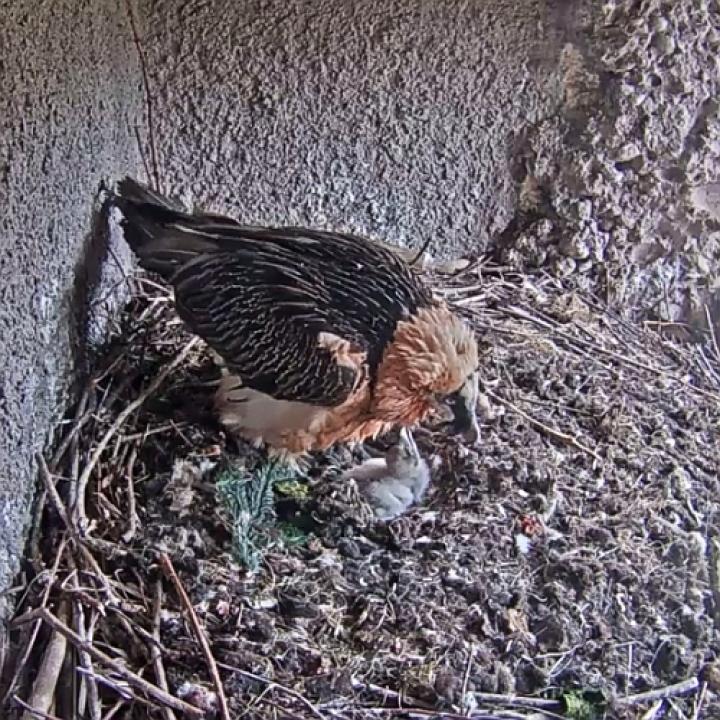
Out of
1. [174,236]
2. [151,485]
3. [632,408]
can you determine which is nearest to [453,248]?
[632,408]

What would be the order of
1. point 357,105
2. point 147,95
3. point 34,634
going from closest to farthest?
1. point 34,634
2. point 147,95
3. point 357,105

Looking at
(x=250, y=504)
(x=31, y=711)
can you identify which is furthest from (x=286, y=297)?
(x=31, y=711)

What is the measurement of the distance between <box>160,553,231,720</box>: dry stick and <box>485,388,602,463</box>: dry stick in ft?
2.78

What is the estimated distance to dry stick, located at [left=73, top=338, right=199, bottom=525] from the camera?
1.94 metres

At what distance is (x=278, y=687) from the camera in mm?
1716

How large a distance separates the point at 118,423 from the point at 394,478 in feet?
1.72

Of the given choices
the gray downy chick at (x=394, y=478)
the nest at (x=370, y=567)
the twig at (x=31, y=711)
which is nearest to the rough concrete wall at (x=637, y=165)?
the nest at (x=370, y=567)

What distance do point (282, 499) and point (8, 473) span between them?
1.83 feet

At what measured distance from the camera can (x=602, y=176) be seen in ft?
9.58

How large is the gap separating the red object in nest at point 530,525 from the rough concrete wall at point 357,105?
948 mm

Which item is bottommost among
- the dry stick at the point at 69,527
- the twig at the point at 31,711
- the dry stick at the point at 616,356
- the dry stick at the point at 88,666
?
the twig at the point at 31,711

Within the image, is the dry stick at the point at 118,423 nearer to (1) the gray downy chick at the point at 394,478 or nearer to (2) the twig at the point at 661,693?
(1) the gray downy chick at the point at 394,478

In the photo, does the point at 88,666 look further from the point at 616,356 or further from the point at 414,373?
the point at 616,356

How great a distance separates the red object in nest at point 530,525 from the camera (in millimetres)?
2129
